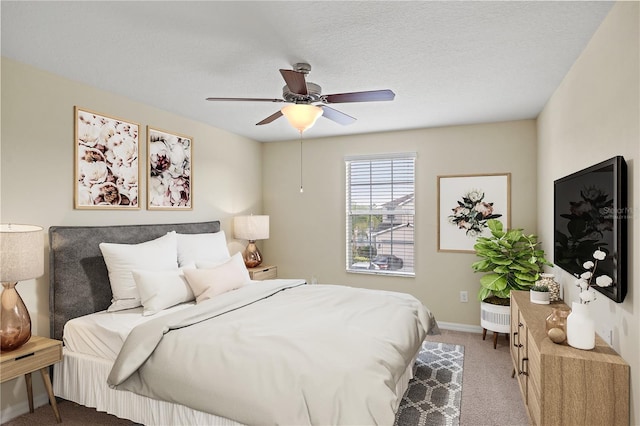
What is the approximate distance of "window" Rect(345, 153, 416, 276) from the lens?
5012 mm

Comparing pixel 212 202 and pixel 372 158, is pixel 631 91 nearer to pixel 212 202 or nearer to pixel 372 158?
pixel 372 158

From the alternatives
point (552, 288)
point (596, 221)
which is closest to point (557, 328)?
point (596, 221)

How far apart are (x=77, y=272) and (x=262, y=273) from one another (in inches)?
89.5

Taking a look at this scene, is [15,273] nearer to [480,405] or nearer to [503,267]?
[480,405]

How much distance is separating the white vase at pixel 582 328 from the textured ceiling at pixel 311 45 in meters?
1.60

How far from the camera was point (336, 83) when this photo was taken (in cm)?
314

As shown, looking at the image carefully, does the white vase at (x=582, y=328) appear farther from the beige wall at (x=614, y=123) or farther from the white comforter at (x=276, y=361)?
the white comforter at (x=276, y=361)

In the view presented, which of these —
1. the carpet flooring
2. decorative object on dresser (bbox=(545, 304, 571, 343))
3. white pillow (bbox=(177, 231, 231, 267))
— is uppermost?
white pillow (bbox=(177, 231, 231, 267))

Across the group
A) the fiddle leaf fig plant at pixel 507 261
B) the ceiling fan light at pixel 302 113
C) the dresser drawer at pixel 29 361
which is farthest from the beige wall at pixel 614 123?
the dresser drawer at pixel 29 361

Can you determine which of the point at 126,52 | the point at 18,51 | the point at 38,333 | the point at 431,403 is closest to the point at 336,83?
the point at 126,52

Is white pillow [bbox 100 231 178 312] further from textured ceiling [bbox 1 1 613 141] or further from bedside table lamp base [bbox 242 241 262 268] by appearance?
bedside table lamp base [bbox 242 241 262 268]

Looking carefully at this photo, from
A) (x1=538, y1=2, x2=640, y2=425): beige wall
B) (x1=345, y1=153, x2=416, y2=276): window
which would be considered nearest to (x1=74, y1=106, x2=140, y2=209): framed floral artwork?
(x1=345, y1=153, x2=416, y2=276): window

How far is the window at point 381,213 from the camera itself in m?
5.01

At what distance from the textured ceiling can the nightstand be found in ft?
7.12
